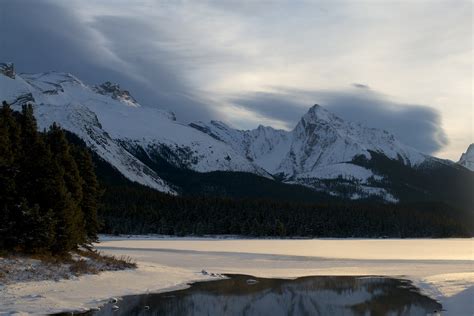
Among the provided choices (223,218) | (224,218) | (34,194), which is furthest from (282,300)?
(223,218)

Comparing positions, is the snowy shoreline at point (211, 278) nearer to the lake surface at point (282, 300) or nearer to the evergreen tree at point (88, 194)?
the lake surface at point (282, 300)

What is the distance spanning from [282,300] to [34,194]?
21.6 meters

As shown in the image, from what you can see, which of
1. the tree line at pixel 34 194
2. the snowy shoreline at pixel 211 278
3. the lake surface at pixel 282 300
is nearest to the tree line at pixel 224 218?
the snowy shoreline at pixel 211 278

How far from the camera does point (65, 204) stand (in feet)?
153

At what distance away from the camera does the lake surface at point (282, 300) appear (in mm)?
33625

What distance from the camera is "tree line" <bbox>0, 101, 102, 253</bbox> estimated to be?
43781 mm

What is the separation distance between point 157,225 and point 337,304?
128582mm

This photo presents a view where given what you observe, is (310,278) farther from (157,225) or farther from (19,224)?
(157,225)

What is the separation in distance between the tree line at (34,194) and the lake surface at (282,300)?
432 inches

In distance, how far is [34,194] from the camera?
4675cm

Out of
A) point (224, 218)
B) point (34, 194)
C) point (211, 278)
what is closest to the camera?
point (34, 194)

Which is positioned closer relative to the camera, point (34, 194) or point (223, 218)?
point (34, 194)

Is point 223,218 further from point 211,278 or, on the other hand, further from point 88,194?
point 211,278

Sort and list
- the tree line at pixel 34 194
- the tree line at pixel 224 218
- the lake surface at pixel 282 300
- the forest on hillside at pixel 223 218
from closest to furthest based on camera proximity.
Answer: the lake surface at pixel 282 300, the tree line at pixel 34 194, the forest on hillside at pixel 223 218, the tree line at pixel 224 218
